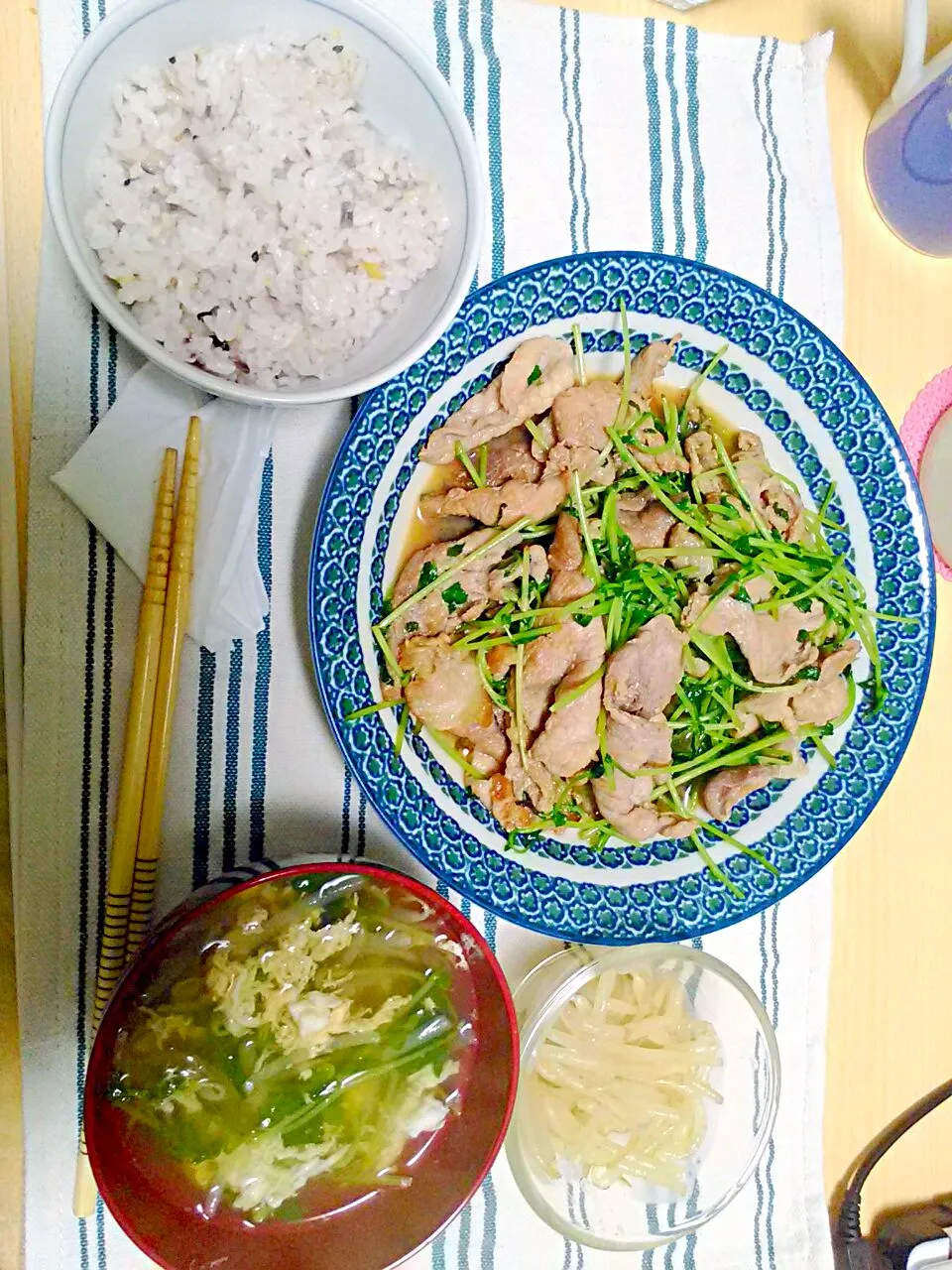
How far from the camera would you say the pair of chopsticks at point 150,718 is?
1092 mm

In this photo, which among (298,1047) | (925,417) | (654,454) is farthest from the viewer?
(925,417)

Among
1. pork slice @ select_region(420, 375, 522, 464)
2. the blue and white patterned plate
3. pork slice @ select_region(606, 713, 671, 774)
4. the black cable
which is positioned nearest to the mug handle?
the blue and white patterned plate

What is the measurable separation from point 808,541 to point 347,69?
2.58 feet

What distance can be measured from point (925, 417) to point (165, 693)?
1.11m

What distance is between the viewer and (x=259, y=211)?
3.47 feet

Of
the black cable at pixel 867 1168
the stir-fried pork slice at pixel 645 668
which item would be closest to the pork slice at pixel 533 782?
the stir-fried pork slice at pixel 645 668

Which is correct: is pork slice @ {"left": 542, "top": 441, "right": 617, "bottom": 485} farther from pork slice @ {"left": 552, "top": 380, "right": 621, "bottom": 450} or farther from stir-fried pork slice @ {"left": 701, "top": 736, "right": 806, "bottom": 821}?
stir-fried pork slice @ {"left": 701, "top": 736, "right": 806, "bottom": 821}

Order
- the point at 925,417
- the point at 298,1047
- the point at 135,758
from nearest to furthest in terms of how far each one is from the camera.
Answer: the point at 298,1047, the point at 135,758, the point at 925,417

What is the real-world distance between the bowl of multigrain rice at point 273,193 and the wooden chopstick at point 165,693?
0.15 metres

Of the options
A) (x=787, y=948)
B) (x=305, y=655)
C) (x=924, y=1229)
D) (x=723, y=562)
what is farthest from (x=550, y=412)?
(x=924, y=1229)

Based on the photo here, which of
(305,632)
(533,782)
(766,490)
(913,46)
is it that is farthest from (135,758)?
(913,46)

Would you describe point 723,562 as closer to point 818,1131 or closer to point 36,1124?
point 818,1131

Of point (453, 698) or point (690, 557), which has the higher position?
point (690, 557)

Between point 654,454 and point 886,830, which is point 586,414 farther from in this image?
point 886,830
